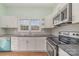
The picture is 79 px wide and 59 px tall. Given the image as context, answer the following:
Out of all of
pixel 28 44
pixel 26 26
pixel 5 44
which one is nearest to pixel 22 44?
pixel 28 44

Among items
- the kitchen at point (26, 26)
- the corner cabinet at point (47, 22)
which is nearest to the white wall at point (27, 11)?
the kitchen at point (26, 26)

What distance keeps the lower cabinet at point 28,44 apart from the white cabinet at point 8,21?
702 millimetres

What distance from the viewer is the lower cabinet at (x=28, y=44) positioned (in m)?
4.33

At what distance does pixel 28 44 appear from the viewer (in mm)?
4359

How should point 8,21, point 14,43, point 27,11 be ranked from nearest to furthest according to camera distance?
point 14,43, point 8,21, point 27,11

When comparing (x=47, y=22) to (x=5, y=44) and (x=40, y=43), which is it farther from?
(x=5, y=44)

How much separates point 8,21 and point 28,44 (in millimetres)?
1296

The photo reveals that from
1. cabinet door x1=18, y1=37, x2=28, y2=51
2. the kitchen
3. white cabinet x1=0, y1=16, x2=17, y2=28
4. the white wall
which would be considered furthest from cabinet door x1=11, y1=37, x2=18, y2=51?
the white wall

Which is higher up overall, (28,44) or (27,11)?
(27,11)

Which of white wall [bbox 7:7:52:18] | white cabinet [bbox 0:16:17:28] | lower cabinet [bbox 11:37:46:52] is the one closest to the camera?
lower cabinet [bbox 11:37:46:52]

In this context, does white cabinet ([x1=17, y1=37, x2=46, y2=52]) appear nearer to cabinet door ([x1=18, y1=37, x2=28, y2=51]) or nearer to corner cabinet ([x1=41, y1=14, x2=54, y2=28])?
cabinet door ([x1=18, y1=37, x2=28, y2=51])

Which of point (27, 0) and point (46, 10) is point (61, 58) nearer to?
point (27, 0)

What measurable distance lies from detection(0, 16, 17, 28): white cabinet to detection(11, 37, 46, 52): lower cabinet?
0.70 m

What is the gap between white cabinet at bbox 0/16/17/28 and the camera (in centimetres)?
476
